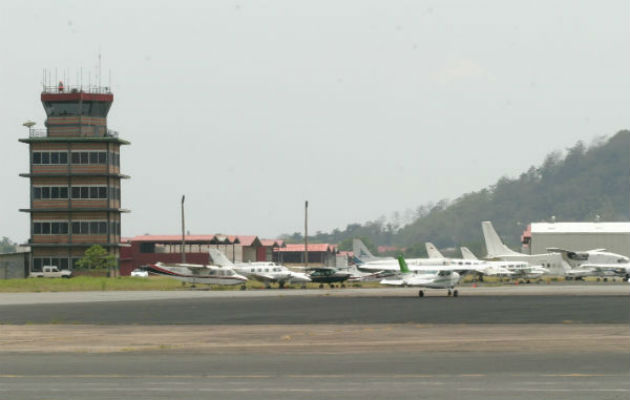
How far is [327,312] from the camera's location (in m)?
54.8

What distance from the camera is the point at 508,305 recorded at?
6103 centimetres

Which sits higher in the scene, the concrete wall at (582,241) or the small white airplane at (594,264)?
the concrete wall at (582,241)

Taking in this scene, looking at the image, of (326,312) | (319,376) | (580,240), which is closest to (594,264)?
(580,240)

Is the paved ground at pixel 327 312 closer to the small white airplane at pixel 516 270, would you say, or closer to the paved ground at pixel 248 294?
the paved ground at pixel 248 294

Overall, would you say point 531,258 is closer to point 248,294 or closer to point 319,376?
point 248,294

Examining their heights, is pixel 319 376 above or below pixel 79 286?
below

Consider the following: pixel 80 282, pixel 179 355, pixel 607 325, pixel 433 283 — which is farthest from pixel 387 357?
pixel 80 282

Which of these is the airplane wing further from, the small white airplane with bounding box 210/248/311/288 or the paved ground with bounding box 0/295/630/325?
the paved ground with bounding box 0/295/630/325

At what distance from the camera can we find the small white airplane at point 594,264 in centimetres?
12750

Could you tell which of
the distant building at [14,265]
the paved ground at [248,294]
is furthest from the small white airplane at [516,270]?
the distant building at [14,265]

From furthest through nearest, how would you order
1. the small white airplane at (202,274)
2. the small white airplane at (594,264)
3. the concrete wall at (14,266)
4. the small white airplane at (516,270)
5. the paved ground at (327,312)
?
the concrete wall at (14,266), the small white airplane at (594,264), the small white airplane at (516,270), the small white airplane at (202,274), the paved ground at (327,312)

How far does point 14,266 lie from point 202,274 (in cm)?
5365

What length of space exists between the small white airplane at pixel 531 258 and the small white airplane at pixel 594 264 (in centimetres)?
151

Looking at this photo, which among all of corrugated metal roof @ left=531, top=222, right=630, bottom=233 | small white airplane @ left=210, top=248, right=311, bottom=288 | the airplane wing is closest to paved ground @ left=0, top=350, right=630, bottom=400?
small white airplane @ left=210, top=248, right=311, bottom=288
